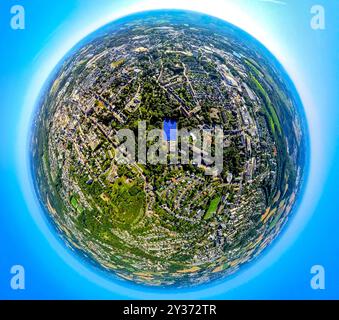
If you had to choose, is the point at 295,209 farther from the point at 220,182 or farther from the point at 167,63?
the point at 167,63

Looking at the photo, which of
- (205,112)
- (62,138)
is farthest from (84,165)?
(205,112)

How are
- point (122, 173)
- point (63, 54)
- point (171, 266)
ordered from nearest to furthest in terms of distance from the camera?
point (122, 173) → point (171, 266) → point (63, 54)

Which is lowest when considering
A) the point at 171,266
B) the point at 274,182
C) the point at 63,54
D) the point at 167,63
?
the point at 171,266

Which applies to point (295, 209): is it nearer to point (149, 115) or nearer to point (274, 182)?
point (274, 182)

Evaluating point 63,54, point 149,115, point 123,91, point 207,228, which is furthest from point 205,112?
point 63,54

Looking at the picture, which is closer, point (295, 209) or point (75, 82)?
point (75, 82)

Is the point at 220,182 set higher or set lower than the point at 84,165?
lower

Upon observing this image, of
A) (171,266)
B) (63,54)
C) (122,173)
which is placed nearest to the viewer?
(122,173)
